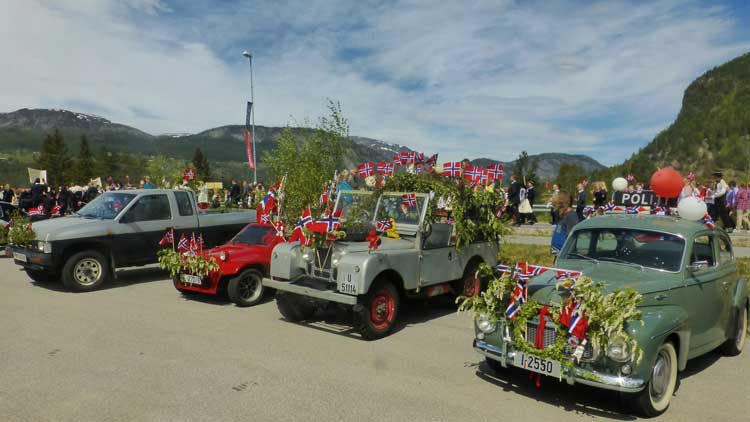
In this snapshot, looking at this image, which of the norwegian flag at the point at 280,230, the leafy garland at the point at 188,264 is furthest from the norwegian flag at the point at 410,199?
the leafy garland at the point at 188,264

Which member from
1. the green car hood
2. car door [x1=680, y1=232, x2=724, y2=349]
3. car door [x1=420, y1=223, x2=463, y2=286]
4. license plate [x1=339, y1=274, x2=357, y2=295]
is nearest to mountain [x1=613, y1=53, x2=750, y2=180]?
car door [x1=420, y1=223, x2=463, y2=286]

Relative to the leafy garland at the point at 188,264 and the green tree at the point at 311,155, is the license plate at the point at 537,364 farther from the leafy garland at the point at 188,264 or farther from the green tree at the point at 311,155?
the green tree at the point at 311,155

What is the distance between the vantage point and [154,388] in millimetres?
→ 5008

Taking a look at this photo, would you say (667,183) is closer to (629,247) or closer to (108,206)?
(629,247)

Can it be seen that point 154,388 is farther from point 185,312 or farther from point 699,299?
point 699,299

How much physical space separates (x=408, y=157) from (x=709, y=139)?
330ft

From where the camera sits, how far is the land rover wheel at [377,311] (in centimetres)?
660

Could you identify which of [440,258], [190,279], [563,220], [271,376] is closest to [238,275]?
[190,279]

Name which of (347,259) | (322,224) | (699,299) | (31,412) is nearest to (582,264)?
(699,299)

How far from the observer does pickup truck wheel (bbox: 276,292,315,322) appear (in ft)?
24.8

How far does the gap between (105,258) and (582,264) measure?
861cm

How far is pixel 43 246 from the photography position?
958 cm

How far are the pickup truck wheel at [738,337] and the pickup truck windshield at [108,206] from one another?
33.8 feet

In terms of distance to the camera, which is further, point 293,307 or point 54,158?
point 54,158
